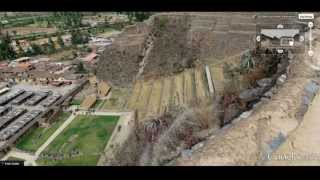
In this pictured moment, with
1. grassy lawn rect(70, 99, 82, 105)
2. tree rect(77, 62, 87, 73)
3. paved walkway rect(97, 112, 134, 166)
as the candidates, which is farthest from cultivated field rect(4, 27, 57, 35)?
paved walkway rect(97, 112, 134, 166)

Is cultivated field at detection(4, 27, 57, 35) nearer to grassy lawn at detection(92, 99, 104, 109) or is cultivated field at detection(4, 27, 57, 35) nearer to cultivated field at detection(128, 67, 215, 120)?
grassy lawn at detection(92, 99, 104, 109)

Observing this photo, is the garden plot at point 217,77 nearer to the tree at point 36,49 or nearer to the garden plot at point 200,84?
the garden plot at point 200,84

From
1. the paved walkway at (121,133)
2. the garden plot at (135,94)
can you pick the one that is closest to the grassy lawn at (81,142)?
the paved walkway at (121,133)

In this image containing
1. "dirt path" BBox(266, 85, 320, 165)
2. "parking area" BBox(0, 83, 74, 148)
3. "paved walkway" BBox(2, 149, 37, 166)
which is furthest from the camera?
"parking area" BBox(0, 83, 74, 148)

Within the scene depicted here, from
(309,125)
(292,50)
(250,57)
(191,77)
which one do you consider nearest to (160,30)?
(191,77)

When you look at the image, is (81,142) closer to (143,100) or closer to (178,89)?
(143,100)

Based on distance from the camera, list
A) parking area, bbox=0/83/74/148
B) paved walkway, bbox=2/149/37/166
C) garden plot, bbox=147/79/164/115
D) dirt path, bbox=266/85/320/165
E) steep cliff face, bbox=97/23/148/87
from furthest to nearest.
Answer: steep cliff face, bbox=97/23/148/87, garden plot, bbox=147/79/164/115, parking area, bbox=0/83/74/148, paved walkway, bbox=2/149/37/166, dirt path, bbox=266/85/320/165
